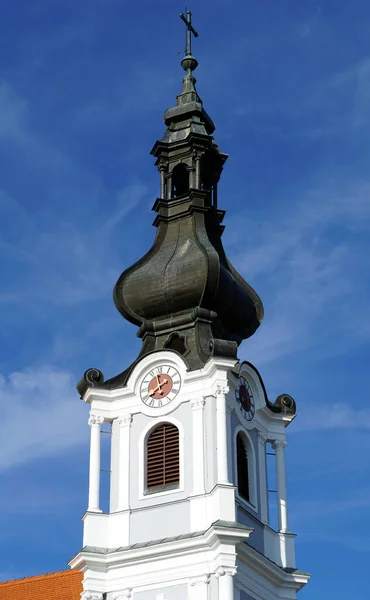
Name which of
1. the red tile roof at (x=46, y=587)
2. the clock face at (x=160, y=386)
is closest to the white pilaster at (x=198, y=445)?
the clock face at (x=160, y=386)

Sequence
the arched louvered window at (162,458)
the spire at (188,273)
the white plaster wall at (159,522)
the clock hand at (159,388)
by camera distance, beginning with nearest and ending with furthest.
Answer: the white plaster wall at (159,522)
the arched louvered window at (162,458)
the clock hand at (159,388)
the spire at (188,273)

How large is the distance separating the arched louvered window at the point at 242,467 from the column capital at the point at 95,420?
292 centimetres

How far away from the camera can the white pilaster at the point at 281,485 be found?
35188 millimetres

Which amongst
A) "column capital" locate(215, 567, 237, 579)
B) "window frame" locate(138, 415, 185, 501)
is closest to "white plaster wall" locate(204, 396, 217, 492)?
"window frame" locate(138, 415, 185, 501)

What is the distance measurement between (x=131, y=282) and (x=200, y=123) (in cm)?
489

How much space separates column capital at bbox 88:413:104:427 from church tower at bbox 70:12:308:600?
0.8 inches

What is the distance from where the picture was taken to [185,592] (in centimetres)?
3247

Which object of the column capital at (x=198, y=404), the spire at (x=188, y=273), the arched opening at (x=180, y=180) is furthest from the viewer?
the arched opening at (x=180, y=180)

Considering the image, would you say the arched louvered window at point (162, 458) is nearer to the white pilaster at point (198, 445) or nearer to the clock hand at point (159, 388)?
the white pilaster at point (198, 445)

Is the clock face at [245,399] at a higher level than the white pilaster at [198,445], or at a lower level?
higher

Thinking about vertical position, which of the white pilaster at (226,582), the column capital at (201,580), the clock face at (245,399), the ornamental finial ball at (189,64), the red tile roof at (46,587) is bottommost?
the white pilaster at (226,582)

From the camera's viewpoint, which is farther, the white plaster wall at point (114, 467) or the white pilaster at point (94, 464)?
the white plaster wall at point (114, 467)

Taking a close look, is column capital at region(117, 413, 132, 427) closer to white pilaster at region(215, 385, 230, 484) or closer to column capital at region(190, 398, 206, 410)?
column capital at region(190, 398, 206, 410)

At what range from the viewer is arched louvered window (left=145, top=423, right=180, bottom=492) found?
34281mm
